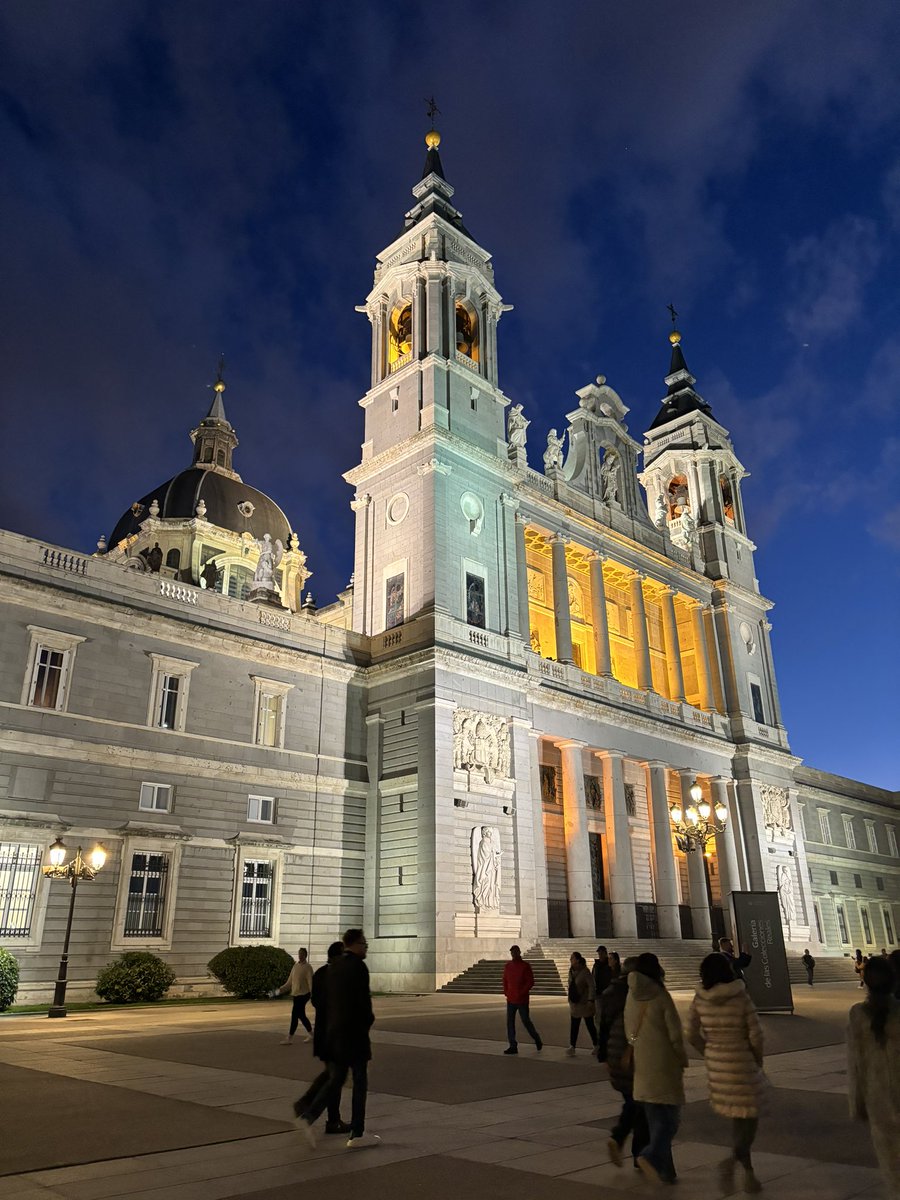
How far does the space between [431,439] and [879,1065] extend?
114ft

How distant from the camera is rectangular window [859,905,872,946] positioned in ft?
207

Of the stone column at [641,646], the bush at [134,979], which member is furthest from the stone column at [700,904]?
the bush at [134,979]

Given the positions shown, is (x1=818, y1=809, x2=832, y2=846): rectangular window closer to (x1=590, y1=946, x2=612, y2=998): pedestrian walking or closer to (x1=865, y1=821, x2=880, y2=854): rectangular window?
(x1=865, y1=821, x2=880, y2=854): rectangular window

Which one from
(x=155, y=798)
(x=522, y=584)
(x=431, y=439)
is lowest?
(x=155, y=798)

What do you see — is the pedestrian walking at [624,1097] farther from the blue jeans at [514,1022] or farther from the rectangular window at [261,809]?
the rectangular window at [261,809]

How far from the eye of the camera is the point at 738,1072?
23.4 ft

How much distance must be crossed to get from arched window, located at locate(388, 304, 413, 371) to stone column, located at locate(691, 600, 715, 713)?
2333cm

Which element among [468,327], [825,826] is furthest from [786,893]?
[468,327]

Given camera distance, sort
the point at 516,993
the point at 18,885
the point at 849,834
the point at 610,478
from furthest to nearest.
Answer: the point at 849,834
the point at 610,478
the point at 18,885
the point at 516,993

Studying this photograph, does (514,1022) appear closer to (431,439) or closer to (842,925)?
(431,439)

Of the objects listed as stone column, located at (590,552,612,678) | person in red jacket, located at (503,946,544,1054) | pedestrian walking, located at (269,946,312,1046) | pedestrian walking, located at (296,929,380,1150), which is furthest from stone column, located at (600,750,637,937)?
pedestrian walking, located at (296,929,380,1150)

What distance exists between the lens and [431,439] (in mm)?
39219

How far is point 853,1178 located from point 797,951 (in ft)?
154

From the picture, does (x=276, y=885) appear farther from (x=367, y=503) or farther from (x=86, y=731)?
(x=367, y=503)
